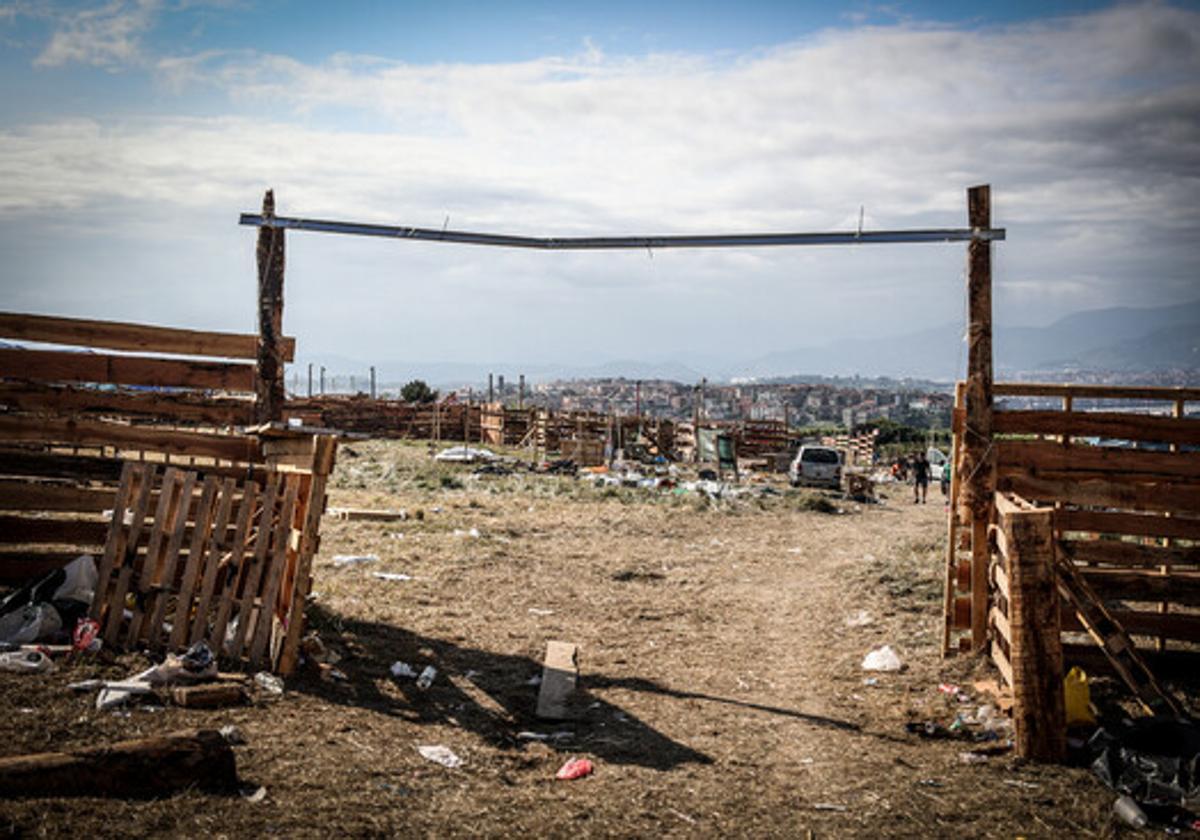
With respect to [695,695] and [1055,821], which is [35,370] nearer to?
[695,695]

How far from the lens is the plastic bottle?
533 cm

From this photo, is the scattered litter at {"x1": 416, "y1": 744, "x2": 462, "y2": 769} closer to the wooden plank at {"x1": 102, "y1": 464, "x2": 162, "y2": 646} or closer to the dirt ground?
the dirt ground

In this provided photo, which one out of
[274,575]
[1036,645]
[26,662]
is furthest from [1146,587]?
[26,662]

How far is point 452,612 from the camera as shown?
34.2ft

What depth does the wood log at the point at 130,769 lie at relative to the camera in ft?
14.9

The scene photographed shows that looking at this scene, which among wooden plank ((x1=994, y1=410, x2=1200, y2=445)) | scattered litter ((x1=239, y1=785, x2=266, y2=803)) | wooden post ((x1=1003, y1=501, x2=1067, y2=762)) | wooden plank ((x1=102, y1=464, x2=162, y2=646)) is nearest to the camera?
scattered litter ((x1=239, y1=785, x2=266, y2=803))

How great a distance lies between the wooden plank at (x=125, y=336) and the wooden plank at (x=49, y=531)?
164 cm

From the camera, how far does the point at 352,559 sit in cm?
1236

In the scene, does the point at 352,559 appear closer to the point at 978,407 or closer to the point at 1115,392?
the point at 978,407

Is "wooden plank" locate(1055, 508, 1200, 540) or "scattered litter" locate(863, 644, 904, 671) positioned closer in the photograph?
"wooden plank" locate(1055, 508, 1200, 540)

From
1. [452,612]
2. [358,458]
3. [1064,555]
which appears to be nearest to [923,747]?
→ [1064,555]

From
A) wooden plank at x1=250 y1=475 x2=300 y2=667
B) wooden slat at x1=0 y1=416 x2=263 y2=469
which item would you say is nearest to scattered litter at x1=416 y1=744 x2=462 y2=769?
wooden plank at x1=250 y1=475 x2=300 y2=667

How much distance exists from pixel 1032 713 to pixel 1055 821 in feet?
3.38

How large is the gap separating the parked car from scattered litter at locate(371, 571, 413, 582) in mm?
21341
